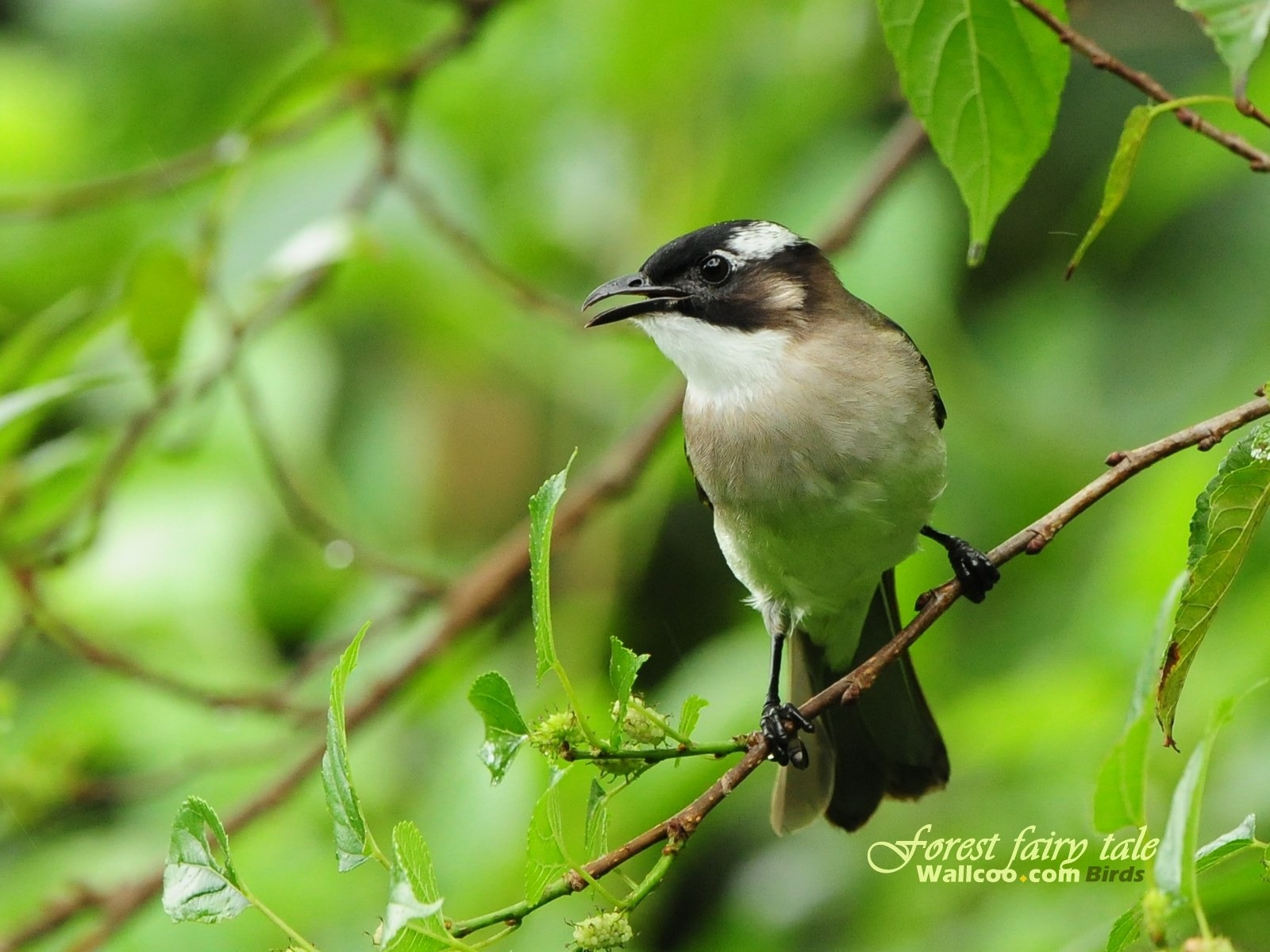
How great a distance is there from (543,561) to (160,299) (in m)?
2.00

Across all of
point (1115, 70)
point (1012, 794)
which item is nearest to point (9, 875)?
point (1012, 794)

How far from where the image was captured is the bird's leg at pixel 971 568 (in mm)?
2904

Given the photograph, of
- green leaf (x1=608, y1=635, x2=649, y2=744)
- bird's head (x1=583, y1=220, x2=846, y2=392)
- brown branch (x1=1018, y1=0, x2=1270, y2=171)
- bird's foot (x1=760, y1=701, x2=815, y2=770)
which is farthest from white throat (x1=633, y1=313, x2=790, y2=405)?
green leaf (x1=608, y1=635, x2=649, y2=744)

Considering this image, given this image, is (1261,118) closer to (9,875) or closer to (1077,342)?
(1077,342)

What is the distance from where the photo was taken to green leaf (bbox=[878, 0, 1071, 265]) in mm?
2057

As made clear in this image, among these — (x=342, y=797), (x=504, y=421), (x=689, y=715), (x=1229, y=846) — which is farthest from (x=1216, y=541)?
(x=504, y=421)

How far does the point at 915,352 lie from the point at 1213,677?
0.98 meters

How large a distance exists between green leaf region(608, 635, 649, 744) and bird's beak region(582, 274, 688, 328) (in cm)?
128

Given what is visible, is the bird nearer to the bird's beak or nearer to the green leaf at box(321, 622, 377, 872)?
the bird's beak

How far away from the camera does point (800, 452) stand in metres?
2.91

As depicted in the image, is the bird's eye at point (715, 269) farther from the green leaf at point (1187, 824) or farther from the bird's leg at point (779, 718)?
the green leaf at point (1187, 824)

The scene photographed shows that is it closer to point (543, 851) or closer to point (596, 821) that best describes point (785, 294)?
point (596, 821)

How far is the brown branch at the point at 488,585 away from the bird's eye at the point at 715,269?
841mm

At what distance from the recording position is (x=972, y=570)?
2.94 meters
